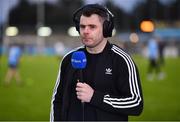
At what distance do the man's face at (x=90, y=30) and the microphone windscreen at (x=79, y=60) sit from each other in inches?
4.8

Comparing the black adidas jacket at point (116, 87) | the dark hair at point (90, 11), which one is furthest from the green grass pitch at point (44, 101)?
the dark hair at point (90, 11)

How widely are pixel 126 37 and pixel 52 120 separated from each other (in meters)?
59.1

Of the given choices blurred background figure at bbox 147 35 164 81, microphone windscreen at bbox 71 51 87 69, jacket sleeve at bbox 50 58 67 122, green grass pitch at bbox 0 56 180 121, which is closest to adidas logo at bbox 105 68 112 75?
microphone windscreen at bbox 71 51 87 69

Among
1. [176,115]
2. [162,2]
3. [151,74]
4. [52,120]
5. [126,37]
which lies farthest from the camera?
[162,2]

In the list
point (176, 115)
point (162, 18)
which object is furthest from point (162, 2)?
point (176, 115)

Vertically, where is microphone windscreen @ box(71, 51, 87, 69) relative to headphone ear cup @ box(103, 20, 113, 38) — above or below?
below

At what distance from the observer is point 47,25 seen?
233ft

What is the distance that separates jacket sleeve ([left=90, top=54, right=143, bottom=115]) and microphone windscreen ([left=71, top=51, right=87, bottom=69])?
0.21m

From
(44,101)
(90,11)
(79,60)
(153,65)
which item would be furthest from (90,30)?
(153,65)

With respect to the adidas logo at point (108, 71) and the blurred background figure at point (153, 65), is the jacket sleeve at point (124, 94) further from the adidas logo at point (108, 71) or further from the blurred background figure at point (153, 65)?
the blurred background figure at point (153, 65)

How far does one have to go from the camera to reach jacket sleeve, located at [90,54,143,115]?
3135 millimetres

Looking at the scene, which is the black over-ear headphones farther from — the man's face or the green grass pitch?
the green grass pitch

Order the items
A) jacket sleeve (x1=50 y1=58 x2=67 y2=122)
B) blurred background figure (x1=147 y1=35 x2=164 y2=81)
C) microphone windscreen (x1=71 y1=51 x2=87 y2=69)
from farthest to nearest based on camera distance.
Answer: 1. blurred background figure (x1=147 y1=35 x2=164 y2=81)
2. jacket sleeve (x1=50 y1=58 x2=67 y2=122)
3. microphone windscreen (x1=71 y1=51 x2=87 y2=69)

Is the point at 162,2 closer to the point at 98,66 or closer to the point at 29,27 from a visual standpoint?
the point at 29,27
